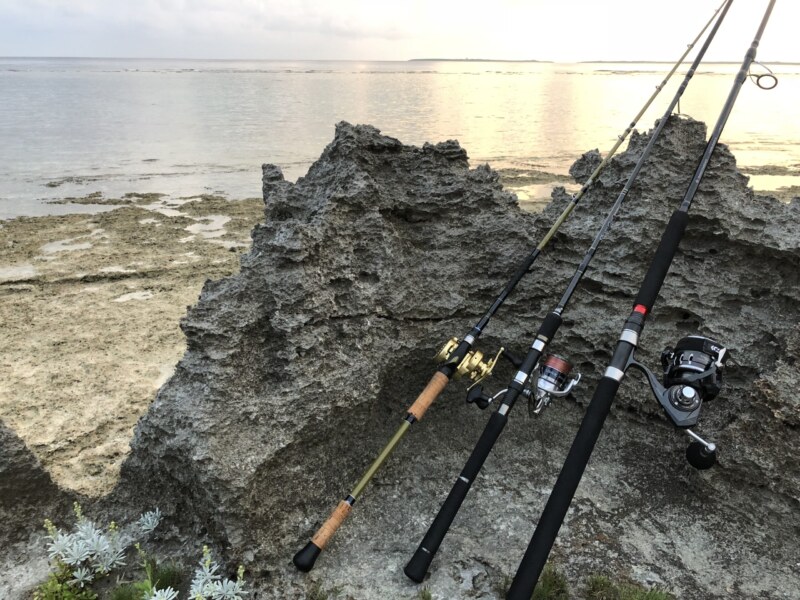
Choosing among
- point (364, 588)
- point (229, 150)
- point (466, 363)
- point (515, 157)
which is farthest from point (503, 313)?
point (229, 150)

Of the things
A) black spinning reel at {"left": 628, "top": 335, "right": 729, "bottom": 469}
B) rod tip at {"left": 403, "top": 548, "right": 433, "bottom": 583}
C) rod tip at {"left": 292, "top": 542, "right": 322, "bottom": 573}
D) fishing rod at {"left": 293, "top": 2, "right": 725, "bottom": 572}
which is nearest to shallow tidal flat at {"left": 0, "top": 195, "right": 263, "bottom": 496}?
rod tip at {"left": 292, "top": 542, "right": 322, "bottom": 573}

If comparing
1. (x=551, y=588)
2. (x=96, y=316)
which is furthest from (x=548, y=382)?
(x=96, y=316)

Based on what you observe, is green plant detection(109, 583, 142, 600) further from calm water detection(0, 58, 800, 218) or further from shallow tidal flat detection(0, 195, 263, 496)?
calm water detection(0, 58, 800, 218)

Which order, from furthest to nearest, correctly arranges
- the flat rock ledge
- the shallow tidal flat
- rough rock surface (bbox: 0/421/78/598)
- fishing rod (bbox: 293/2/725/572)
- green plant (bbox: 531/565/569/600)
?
1. the shallow tidal flat
2. rough rock surface (bbox: 0/421/78/598)
3. the flat rock ledge
4. fishing rod (bbox: 293/2/725/572)
5. green plant (bbox: 531/565/569/600)

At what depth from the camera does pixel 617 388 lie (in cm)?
323

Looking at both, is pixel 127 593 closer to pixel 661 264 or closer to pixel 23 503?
pixel 23 503

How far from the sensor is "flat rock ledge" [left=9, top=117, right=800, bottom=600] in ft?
12.1

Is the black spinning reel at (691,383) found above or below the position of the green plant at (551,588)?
above

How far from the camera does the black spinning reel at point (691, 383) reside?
3.38 m

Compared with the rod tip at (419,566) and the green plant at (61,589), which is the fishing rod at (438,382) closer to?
the rod tip at (419,566)

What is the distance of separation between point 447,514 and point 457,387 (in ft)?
4.59

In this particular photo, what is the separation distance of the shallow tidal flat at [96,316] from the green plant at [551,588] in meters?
3.26

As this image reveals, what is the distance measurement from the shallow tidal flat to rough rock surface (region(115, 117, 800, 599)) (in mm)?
1740

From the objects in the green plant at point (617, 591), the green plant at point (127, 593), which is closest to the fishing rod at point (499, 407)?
the green plant at point (617, 591)
